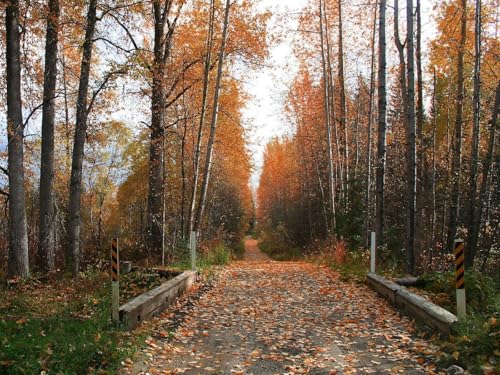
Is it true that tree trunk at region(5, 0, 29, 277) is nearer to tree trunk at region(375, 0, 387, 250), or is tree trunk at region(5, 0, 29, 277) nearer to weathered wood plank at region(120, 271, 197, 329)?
weathered wood plank at region(120, 271, 197, 329)

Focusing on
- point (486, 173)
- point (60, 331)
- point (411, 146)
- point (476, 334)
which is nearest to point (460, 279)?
point (476, 334)

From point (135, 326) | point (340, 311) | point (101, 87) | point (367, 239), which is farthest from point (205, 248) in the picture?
point (135, 326)

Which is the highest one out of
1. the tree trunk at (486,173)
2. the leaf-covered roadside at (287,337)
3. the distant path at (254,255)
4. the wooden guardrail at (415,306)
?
the tree trunk at (486,173)

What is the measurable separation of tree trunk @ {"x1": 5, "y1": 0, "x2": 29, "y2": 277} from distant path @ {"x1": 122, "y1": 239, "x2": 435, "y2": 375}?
3.69 m

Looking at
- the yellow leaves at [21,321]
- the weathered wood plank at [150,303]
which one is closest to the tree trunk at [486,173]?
the weathered wood plank at [150,303]

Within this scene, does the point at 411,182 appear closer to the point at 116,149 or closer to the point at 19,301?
the point at 19,301

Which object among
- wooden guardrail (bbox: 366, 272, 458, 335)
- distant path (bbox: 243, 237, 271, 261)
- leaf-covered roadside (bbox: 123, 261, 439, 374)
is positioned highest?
wooden guardrail (bbox: 366, 272, 458, 335)

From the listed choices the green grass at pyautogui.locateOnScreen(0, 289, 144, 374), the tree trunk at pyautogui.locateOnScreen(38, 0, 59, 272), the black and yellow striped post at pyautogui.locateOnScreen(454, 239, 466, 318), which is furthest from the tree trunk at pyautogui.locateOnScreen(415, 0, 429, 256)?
the green grass at pyautogui.locateOnScreen(0, 289, 144, 374)

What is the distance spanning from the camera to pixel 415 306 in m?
6.92

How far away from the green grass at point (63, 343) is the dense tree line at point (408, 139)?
8.00 meters

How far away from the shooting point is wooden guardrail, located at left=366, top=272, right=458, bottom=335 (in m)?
5.82

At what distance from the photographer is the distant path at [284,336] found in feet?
16.8

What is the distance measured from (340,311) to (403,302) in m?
1.13

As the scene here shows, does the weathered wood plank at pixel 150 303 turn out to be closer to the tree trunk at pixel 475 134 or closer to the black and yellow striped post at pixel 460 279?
the black and yellow striped post at pixel 460 279
